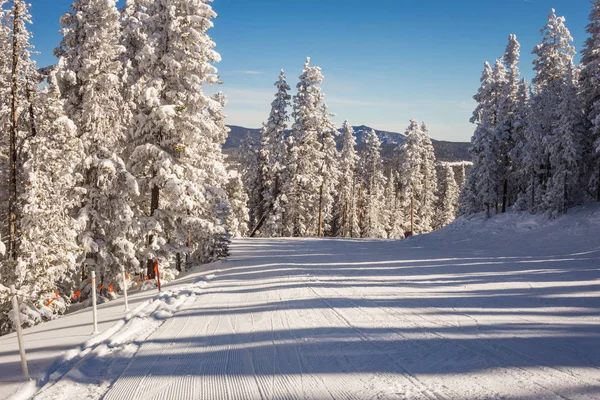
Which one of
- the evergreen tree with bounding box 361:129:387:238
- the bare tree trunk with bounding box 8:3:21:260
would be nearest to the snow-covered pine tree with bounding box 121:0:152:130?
the bare tree trunk with bounding box 8:3:21:260

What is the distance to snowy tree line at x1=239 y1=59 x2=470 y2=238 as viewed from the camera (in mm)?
40000

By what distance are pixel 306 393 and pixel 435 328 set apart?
3.37m

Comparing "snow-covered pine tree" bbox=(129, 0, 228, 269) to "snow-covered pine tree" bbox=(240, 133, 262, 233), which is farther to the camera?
"snow-covered pine tree" bbox=(240, 133, 262, 233)

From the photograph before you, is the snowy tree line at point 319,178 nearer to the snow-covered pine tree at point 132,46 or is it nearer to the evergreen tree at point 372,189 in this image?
the evergreen tree at point 372,189

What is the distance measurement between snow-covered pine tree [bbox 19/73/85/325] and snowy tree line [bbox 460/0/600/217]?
94.6 feet

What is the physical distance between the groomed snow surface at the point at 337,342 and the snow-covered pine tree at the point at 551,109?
17.9 m

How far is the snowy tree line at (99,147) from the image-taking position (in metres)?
14.3

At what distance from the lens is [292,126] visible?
132ft

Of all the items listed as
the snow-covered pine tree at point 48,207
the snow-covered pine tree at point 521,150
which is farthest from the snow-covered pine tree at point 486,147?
the snow-covered pine tree at point 48,207

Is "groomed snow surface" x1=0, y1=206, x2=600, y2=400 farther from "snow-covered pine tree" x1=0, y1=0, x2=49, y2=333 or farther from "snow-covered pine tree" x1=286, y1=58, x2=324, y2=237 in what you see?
"snow-covered pine tree" x1=286, y1=58, x2=324, y2=237

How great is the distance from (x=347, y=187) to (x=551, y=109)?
27959 millimetres

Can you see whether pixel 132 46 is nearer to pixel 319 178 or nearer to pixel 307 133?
pixel 307 133

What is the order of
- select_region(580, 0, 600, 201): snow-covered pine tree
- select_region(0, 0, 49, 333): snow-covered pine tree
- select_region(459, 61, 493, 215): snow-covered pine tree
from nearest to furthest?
select_region(0, 0, 49, 333): snow-covered pine tree, select_region(580, 0, 600, 201): snow-covered pine tree, select_region(459, 61, 493, 215): snow-covered pine tree

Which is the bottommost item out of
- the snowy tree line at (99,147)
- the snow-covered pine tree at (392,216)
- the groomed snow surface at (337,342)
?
the snow-covered pine tree at (392,216)
